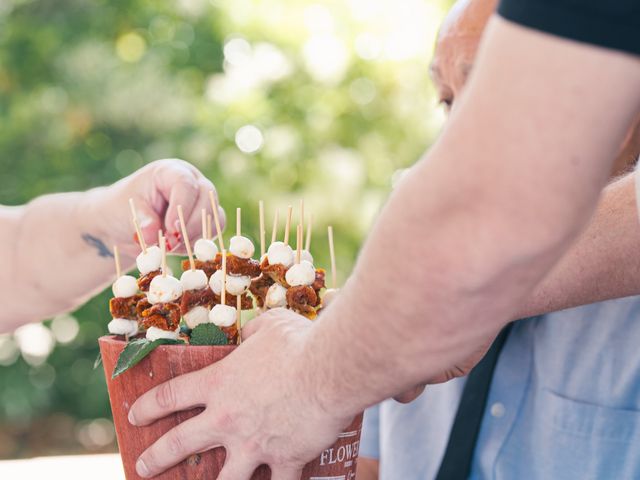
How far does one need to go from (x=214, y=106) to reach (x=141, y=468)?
2.96 metres

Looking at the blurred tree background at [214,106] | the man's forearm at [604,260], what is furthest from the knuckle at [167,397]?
the blurred tree background at [214,106]

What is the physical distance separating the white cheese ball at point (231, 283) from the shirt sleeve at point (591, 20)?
51cm

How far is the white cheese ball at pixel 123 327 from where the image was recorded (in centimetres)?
91

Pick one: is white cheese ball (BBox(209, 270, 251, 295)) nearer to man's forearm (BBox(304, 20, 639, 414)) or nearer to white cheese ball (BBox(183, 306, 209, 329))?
white cheese ball (BBox(183, 306, 209, 329))

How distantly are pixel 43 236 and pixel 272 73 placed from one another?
2412 millimetres

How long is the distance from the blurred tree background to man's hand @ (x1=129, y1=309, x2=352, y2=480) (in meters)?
2.72

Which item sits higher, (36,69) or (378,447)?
(36,69)

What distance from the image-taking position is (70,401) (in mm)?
4117

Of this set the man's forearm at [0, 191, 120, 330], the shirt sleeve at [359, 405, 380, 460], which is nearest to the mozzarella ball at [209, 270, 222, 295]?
the man's forearm at [0, 191, 120, 330]

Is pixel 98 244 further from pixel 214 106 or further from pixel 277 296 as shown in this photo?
pixel 214 106

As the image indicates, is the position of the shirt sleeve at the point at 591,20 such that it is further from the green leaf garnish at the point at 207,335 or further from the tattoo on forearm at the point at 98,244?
the tattoo on forearm at the point at 98,244

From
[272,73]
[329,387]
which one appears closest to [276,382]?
[329,387]

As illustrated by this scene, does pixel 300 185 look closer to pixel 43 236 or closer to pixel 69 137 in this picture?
pixel 69 137

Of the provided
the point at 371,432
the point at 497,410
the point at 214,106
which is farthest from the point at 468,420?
the point at 214,106
